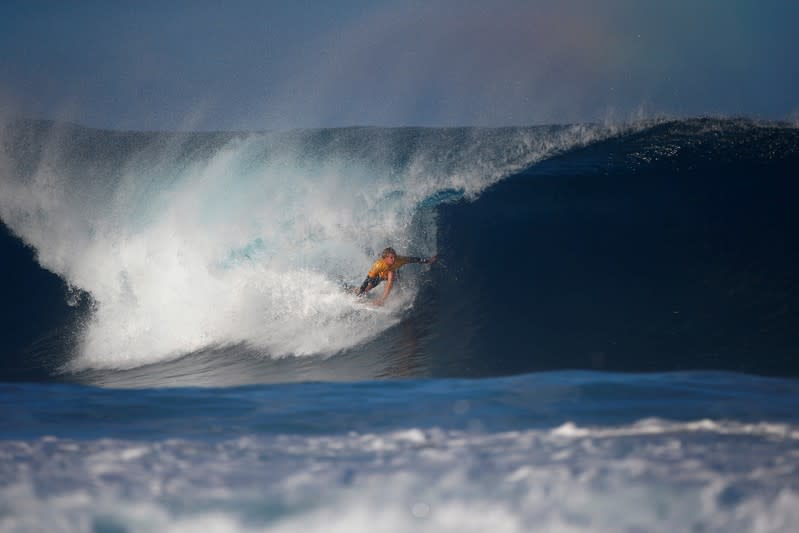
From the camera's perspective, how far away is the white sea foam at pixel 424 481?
2463mm

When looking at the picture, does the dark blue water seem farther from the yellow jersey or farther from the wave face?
the yellow jersey

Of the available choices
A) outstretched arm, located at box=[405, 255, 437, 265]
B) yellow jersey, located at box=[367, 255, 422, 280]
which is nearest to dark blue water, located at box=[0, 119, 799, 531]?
outstretched arm, located at box=[405, 255, 437, 265]

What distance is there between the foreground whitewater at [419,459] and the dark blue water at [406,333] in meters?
0.02

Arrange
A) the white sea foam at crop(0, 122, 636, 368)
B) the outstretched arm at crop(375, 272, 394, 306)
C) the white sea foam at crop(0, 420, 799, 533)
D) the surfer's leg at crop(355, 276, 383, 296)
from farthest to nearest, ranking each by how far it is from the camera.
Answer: the white sea foam at crop(0, 122, 636, 368) → the surfer's leg at crop(355, 276, 383, 296) → the outstretched arm at crop(375, 272, 394, 306) → the white sea foam at crop(0, 420, 799, 533)

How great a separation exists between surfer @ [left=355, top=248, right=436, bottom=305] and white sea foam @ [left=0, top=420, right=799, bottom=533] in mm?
4200

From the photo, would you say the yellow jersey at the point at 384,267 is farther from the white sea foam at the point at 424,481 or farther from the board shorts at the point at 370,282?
the white sea foam at the point at 424,481

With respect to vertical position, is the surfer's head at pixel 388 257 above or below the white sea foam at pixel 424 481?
above

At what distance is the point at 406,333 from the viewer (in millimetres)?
6930

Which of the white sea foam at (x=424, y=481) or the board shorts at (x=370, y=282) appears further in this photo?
the board shorts at (x=370, y=282)

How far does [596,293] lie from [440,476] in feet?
15.7

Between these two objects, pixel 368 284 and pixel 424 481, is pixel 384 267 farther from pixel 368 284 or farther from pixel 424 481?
pixel 424 481

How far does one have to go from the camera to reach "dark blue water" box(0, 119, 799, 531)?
267cm

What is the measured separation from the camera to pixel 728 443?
10.2 feet

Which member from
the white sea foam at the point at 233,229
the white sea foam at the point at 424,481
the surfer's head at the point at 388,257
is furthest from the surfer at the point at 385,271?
the white sea foam at the point at 424,481
